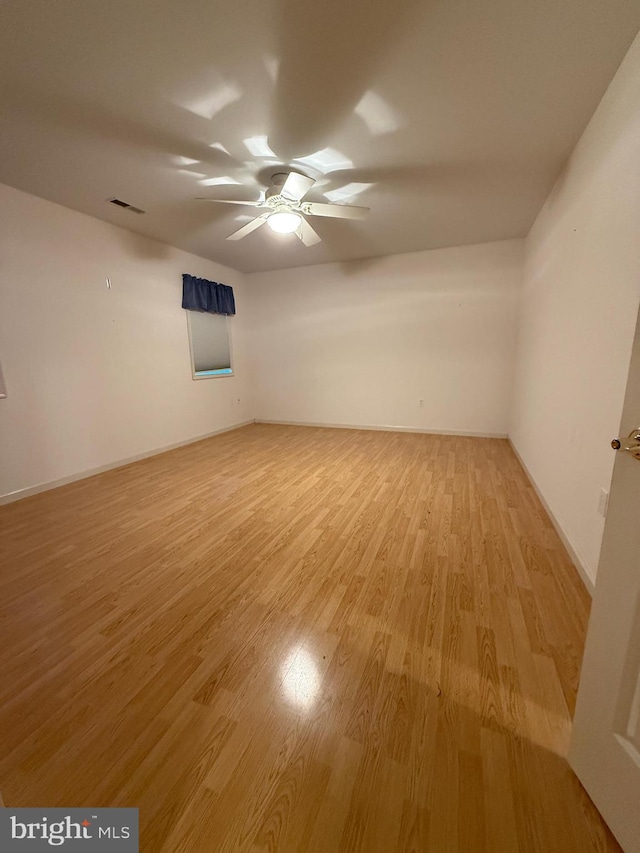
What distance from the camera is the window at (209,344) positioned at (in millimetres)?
4629

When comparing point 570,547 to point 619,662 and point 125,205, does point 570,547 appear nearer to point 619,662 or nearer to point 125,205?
point 619,662

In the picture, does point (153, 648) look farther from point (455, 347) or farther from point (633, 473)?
point (455, 347)

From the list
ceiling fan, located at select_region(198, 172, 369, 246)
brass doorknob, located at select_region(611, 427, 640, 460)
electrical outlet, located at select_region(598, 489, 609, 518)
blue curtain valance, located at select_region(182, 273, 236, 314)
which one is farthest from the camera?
blue curtain valance, located at select_region(182, 273, 236, 314)

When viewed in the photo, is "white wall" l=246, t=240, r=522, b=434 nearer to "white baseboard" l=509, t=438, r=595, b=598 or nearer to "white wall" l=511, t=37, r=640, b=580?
"white wall" l=511, t=37, r=640, b=580

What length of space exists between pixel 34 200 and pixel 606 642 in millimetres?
4614

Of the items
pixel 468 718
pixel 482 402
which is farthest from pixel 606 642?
pixel 482 402

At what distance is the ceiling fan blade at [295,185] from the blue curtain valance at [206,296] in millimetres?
2378

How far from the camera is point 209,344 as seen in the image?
4.93m

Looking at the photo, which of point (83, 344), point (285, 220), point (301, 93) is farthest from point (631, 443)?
Result: point (83, 344)

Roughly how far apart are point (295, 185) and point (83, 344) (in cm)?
263

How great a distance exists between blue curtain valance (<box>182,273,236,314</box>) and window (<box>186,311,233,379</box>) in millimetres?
115

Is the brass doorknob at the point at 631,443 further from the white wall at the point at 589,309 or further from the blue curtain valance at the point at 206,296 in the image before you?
the blue curtain valance at the point at 206,296

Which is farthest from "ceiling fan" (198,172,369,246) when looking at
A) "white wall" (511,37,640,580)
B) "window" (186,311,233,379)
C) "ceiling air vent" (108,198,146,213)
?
"window" (186,311,233,379)

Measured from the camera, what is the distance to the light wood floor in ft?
2.82
